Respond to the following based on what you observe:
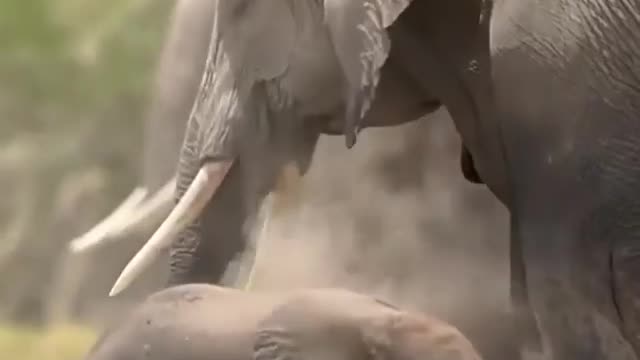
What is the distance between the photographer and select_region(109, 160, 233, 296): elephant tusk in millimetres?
1074

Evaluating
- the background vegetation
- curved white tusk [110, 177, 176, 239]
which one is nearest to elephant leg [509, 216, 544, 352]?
the background vegetation

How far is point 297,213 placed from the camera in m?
1.21

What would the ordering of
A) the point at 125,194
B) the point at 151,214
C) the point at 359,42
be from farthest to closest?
the point at 125,194, the point at 151,214, the point at 359,42

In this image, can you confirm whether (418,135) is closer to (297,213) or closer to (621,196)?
(297,213)

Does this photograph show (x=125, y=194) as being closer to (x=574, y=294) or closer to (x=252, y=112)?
(x=252, y=112)

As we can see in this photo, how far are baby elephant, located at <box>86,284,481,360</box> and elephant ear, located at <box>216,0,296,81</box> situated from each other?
18cm

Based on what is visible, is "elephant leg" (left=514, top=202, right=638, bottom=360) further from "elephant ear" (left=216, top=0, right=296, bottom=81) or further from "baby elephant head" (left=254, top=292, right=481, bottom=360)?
"elephant ear" (left=216, top=0, right=296, bottom=81)

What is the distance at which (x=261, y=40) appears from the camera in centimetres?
107

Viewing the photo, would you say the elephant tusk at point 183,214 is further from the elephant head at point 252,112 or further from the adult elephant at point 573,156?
the adult elephant at point 573,156

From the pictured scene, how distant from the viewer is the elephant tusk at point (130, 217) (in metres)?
1.15

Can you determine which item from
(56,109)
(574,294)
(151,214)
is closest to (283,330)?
(574,294)

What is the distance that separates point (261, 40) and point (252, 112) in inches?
1.9

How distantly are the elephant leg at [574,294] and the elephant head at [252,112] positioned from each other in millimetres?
163

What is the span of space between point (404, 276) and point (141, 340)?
0.29 meters
